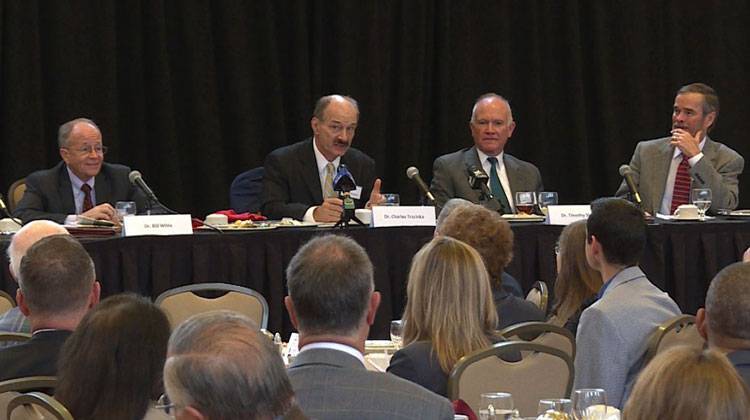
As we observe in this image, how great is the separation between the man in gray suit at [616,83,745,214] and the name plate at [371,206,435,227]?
1.45 metres

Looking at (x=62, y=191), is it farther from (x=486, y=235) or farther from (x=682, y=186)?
(x=682, y=186)

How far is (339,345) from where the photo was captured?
2.83 metres

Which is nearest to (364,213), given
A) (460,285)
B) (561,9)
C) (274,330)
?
(274,330)

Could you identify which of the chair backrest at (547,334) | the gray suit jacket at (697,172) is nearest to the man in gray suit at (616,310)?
A: the chair backrest at (547,334)

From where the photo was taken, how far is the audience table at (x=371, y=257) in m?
6.07

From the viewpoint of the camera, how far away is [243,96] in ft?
28.8

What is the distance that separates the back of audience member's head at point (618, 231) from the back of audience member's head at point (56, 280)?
1.76 metres

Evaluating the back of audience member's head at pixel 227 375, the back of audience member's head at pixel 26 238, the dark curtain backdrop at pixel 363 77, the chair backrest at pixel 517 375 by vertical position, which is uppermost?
the dark curtain backdrop at pixel 363 77

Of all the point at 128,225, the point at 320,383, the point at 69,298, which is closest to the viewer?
the point at 320,383

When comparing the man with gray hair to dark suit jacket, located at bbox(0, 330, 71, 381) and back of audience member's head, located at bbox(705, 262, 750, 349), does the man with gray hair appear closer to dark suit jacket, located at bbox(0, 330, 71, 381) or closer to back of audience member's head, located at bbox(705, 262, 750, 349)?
back of audience member's head, located at bbox(705, 262, 750, 349)

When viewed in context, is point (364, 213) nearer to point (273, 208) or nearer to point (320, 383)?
point (273, 208)

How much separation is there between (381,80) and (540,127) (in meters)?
1.27

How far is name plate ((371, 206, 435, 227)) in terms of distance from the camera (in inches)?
255

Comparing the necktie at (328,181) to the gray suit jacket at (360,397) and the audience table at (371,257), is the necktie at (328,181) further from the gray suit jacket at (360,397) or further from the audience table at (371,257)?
the gray suit jacket at (360,397)
